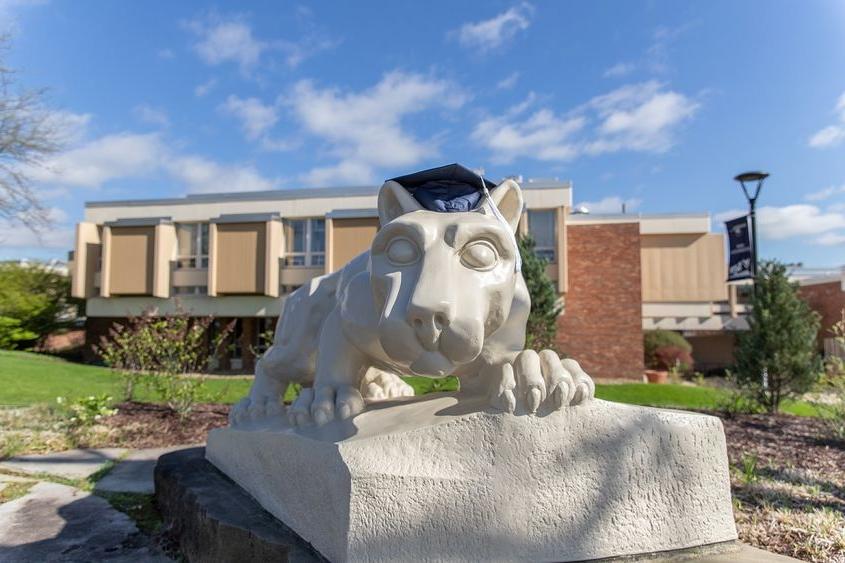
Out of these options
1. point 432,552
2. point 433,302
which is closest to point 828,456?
point 432,552

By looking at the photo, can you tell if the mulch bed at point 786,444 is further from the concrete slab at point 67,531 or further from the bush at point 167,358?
the bush at point 167,358

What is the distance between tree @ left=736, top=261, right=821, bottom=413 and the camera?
7.89 metres

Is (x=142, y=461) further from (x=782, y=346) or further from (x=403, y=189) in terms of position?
(x=782, y=346)

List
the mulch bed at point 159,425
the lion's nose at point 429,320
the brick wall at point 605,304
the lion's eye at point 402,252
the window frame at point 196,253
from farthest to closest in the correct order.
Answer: the window frame at point 196,253 < the brick wall at point 605,304 < the mulch bed at point 159,425 < the lion's eye at point 402,252 < the lion's nose at point 429,320

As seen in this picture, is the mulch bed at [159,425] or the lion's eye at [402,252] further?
the mulch bed at [159,425]

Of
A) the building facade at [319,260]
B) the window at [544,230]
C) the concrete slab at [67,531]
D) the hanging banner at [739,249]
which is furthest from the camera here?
the window at [544,230]

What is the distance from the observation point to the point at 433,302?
1608 mm

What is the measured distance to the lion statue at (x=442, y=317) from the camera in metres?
1.66

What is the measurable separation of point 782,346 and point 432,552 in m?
8.14

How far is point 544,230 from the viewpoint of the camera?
17703 millimetres

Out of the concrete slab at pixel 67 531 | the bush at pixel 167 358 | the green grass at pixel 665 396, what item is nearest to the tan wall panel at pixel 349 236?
the green grass at pixel 665 396

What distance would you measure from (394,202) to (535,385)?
910 millimetres

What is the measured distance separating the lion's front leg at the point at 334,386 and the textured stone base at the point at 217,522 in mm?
461

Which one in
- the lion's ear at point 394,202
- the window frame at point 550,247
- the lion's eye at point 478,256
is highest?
the window frame at point 550,247
